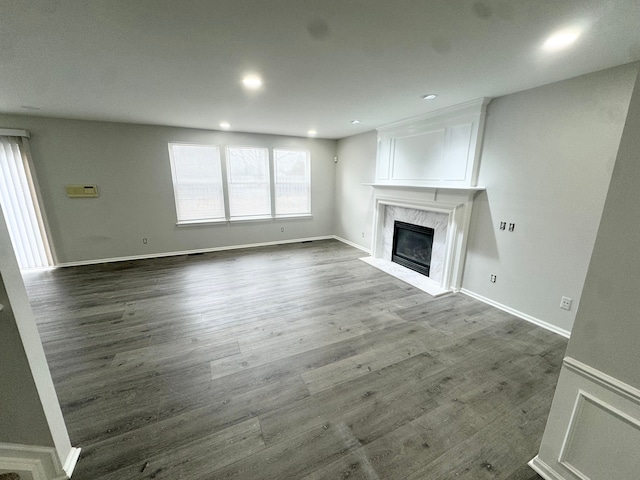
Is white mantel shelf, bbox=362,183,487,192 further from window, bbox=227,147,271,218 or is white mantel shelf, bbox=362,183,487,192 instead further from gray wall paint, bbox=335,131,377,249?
window, bbox=227,147,271,218

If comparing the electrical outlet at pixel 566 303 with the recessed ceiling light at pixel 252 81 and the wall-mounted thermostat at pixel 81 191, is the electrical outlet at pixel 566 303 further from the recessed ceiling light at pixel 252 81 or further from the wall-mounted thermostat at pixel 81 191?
the wall-mounted thermostat at pixel 81 191

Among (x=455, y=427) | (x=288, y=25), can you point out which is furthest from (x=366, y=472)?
(x=288, y=25)

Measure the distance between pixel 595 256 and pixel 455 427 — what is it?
133cm

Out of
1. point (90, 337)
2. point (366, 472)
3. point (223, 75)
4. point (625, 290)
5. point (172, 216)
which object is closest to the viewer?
point (625, 290)

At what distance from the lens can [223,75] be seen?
2398mm

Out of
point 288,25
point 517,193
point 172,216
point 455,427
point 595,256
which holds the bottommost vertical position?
point 455,427

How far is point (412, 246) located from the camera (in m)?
4.59

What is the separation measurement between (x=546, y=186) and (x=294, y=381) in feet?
10.7

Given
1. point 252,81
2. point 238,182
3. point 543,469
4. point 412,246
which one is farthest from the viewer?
point 238,182

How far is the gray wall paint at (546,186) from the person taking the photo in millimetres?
2277

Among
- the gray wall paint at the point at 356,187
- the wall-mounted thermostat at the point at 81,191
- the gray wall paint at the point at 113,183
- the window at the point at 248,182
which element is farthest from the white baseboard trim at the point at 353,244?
the wall-mounted thermostat at the point at 81,191

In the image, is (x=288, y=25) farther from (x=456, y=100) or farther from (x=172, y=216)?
(x=172, y=216)

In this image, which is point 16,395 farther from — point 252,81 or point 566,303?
point 566,303

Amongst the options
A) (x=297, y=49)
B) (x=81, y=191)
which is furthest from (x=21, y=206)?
(x=297, y=49)
